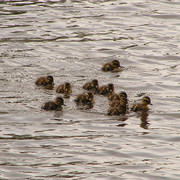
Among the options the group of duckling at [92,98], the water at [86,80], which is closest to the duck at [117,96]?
the group of duckling at [92,98]

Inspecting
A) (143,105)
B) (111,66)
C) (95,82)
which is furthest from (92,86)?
(111,66)

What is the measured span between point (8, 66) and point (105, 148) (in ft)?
13.4

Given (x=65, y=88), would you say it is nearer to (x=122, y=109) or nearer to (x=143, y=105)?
(x=122, y=109)

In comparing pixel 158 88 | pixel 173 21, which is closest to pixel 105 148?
pixel 158 88

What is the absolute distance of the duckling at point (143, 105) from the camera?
32.4 feet

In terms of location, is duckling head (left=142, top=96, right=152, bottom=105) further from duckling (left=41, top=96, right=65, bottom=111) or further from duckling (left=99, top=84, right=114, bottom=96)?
duckling (left=41, top=96, right=65, bottom=111)

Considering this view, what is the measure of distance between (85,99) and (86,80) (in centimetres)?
141

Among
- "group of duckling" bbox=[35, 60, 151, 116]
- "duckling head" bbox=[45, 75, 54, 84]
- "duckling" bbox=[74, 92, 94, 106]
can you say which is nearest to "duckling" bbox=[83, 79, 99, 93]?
"group of duckling" bbox=[35, 60, 151, 116]

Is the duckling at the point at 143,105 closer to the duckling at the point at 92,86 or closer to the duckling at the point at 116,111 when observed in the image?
the duckling at the point at 116,111

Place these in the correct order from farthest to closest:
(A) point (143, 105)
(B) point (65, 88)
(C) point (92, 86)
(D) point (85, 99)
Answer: (C) point (92, 86), (B) point (65, 88), (D) point (85, 99), (A) point (143, 105)

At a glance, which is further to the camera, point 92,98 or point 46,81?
point 46,81

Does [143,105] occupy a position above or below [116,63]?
below

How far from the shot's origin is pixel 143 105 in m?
9.89

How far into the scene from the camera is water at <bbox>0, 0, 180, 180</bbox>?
8.07 metres
